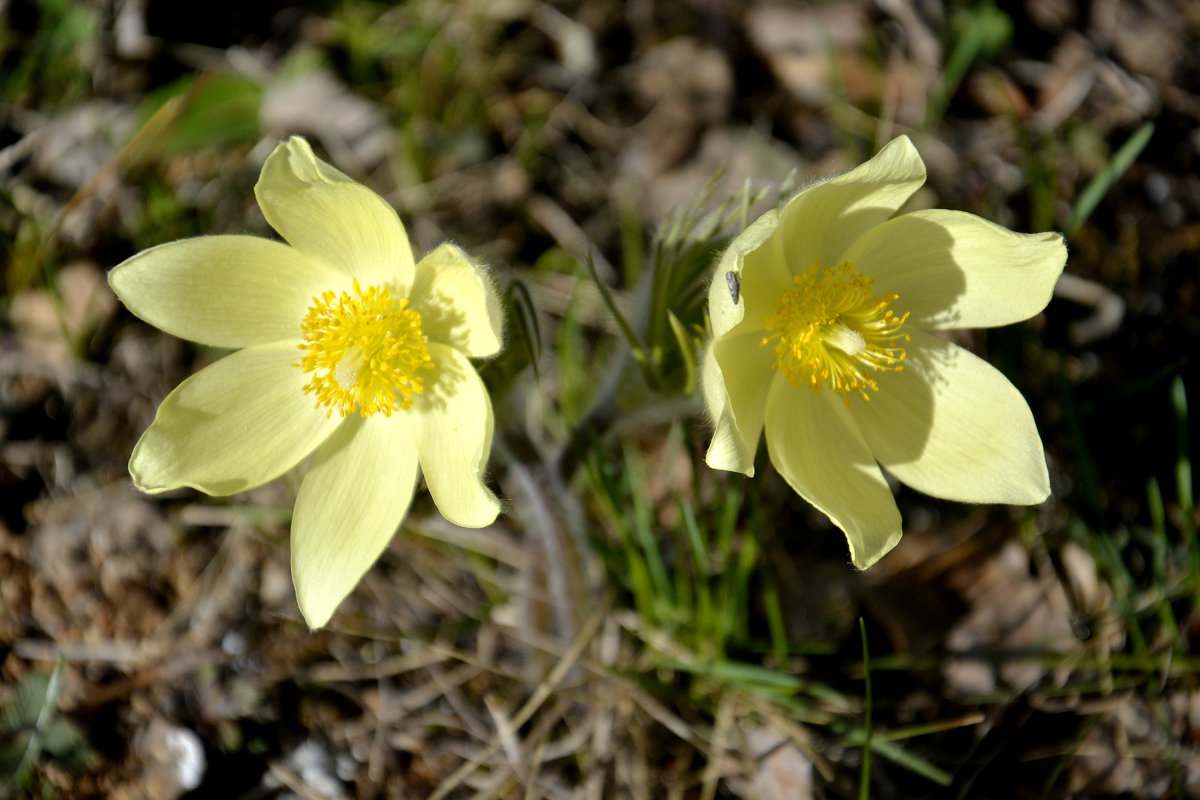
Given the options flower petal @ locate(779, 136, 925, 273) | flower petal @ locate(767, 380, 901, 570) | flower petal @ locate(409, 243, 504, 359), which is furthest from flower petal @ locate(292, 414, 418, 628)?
flower petal @ locate(779, 136, 925, 273)

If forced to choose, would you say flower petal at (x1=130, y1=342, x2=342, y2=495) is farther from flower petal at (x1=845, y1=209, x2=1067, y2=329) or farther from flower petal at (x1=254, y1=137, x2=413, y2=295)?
flower petal at (x1=845, y1=209, x2=1067, y2=329)

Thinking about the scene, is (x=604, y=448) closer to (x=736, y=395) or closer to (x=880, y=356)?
(x=736, y=395)

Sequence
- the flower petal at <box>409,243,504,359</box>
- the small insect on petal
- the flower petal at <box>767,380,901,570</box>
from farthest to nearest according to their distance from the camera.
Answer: the flower petal at <box>767,380,901,570</box>
the flower petal at <box>409,243,504,359</box>
the small insect on petal

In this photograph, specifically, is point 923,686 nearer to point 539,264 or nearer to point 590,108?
point 539,264

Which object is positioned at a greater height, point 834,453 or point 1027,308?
point 1027,308

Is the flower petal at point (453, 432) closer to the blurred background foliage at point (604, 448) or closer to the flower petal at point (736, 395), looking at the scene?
the blurred background foliage at point (604, 448)

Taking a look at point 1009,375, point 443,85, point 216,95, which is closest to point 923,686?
point 1009,375
